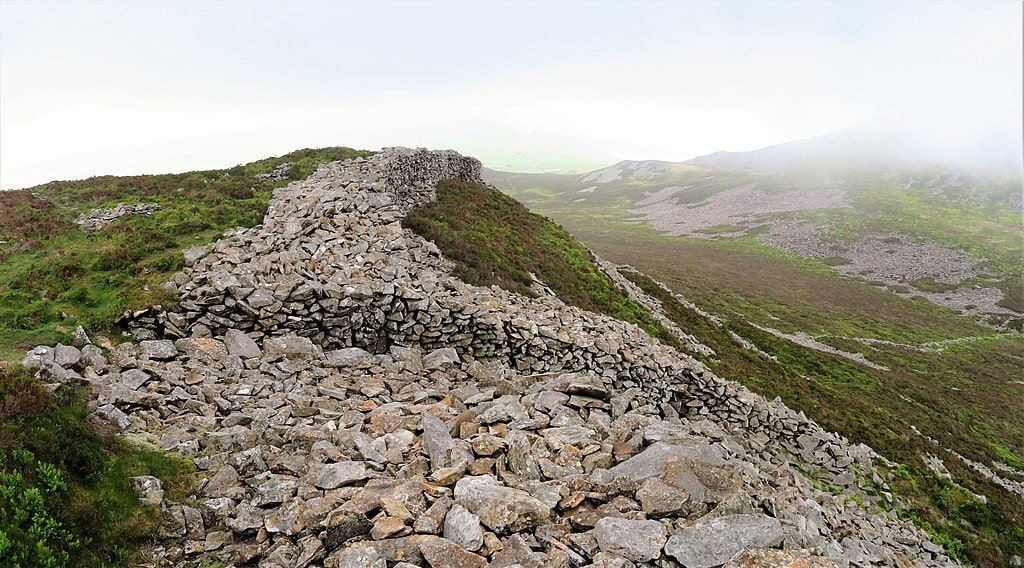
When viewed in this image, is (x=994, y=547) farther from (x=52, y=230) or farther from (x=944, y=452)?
(x=52, y=230)

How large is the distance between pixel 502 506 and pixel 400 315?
1040 centimetres

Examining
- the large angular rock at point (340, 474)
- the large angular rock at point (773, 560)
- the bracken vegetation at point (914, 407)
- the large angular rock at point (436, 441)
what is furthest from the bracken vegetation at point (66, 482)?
the bracken vegetation at point (914, 407)

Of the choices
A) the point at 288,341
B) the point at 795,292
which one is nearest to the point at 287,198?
the point at 288,341

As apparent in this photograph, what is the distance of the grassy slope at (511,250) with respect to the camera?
978 inches

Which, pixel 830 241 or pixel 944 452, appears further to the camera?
pixel 830 241

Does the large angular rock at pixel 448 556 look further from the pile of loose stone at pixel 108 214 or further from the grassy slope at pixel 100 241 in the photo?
the pile of loose stone at pixel 108 214

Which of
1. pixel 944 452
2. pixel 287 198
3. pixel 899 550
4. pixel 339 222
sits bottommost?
pixel 944 452

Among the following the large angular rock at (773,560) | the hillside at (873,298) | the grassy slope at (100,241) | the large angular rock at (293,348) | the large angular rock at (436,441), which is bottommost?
the hillside at (873,298)

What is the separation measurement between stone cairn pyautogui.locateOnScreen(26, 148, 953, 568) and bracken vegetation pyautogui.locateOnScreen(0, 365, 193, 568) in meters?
0.48

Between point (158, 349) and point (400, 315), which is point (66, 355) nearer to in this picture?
point (158, 349)

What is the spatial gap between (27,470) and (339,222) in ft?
48.7

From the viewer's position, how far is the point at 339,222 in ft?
68.5

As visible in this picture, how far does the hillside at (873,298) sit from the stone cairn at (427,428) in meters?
7.12

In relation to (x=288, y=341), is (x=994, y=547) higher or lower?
lower
